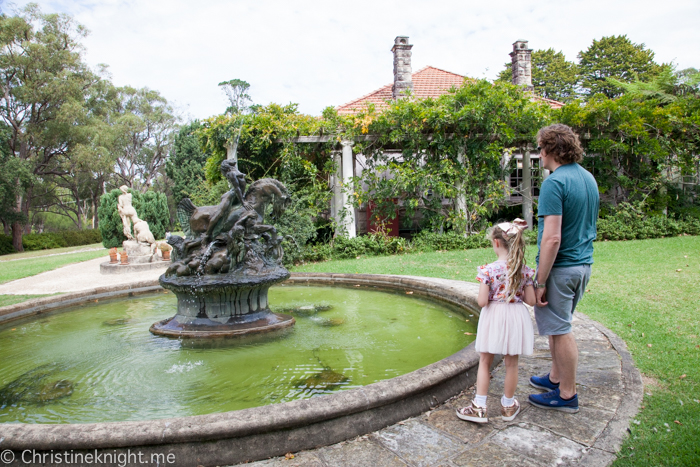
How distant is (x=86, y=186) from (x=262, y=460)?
40.1 m

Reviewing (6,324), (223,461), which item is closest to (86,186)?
(6,324)

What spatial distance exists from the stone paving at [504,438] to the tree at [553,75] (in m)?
33.2

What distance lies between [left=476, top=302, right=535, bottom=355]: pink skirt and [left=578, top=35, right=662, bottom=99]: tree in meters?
33.3

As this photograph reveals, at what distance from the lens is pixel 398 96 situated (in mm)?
16203

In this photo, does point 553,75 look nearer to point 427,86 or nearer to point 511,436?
point 427,86

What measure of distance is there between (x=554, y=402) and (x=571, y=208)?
114cm

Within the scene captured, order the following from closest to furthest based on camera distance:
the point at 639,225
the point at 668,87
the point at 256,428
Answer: the point at 256,428 < the point at 639,225 < the point at 668,87

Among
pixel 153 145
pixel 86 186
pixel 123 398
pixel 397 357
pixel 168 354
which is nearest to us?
pixel 123 398

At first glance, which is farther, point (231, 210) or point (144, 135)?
point (144, 135)

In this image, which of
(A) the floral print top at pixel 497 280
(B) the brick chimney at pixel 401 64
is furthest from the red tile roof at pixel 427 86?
(A) the floral print top at pixel 497 280

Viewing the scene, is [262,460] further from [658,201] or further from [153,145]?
[153,145]

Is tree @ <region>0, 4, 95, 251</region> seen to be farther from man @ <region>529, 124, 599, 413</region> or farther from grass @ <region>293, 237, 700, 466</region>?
man @ <region>529, 124, 599, 413</region>

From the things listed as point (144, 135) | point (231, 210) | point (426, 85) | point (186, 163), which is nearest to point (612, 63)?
point (426, 85)

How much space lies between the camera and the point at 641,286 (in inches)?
240
